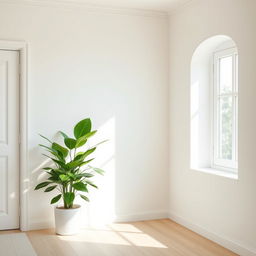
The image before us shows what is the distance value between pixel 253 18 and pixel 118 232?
2610 mm

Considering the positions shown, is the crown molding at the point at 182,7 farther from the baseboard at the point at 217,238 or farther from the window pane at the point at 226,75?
the baseboard at the point at 217,238

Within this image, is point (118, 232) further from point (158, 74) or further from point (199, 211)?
point (158, 74)

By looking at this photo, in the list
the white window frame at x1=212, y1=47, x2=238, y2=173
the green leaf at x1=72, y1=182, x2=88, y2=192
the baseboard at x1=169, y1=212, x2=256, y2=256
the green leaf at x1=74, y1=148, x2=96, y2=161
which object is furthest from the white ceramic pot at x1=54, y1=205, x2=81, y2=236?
the white window frame at x1=212, y1=47, x2=238, y2=173

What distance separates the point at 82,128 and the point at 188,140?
4.02 feet

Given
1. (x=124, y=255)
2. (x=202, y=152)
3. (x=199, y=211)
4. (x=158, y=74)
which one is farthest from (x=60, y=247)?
(x=158, y=74)

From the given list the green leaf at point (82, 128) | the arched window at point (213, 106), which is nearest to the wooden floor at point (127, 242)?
the arched window at point (213, 106)

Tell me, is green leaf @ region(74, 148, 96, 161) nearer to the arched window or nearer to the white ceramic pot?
the white ceramic pot

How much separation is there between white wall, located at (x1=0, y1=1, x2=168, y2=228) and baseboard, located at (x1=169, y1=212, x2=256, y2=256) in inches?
14.3

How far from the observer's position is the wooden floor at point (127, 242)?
13.0 ft

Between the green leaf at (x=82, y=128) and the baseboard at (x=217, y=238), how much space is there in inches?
60.9

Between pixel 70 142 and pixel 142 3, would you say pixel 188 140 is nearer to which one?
pixel 70 142

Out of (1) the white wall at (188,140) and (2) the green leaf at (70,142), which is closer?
(1) the white wall at (188,140)

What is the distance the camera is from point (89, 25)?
4.90 metres

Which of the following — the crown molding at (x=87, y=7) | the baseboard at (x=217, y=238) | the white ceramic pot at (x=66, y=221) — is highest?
the crown molding at (x=87, y=7)
